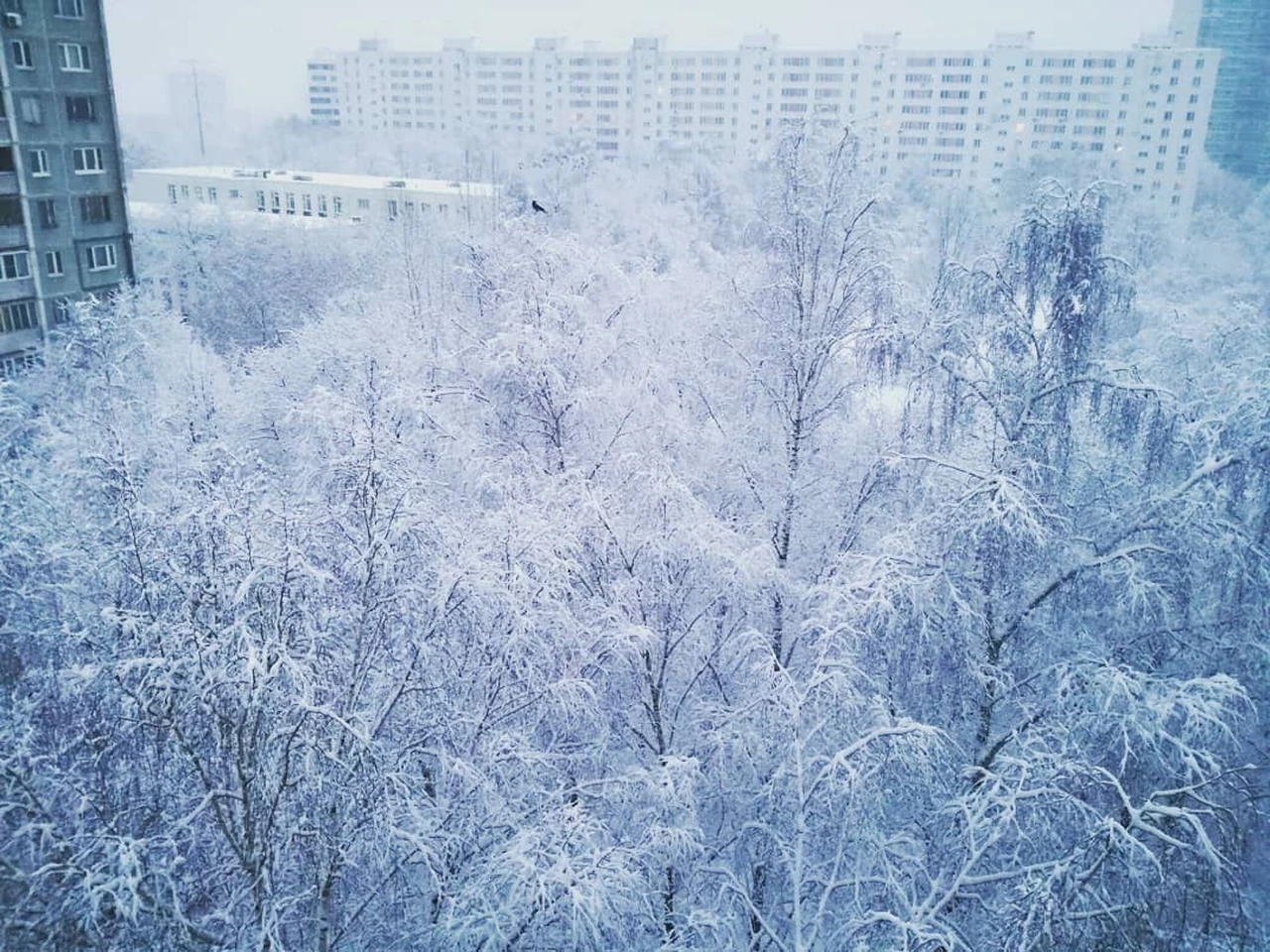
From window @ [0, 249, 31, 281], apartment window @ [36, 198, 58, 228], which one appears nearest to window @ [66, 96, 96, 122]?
apartment window @ [36, 198, 58, 228]

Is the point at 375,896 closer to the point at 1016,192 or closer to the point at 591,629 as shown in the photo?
the point at 591,629

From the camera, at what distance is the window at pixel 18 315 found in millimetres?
27734

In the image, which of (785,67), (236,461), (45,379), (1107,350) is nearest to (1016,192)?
(785,67)

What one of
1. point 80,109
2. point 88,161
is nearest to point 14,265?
point 88,161

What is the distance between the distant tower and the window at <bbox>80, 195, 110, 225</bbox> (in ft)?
290

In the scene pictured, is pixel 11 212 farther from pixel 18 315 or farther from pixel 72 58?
pixel 72 58

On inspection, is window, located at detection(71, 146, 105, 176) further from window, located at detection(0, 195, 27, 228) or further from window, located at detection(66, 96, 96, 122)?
window, located at detection(0, 195, 27, 228)

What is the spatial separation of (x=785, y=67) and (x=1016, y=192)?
39.2 meters

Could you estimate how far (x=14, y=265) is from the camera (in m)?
27.8

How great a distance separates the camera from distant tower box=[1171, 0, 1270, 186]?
7981 cm

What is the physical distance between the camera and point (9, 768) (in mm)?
7750

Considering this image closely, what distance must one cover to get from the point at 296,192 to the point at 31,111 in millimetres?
32390

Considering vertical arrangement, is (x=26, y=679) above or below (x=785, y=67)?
below

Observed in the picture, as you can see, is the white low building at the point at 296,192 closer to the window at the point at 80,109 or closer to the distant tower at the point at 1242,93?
the window at the point at 80,109
